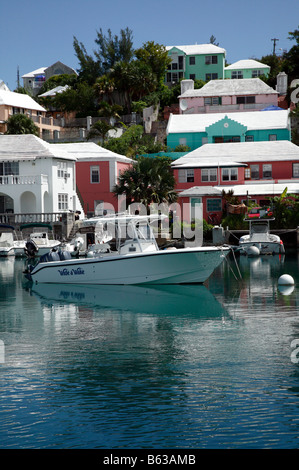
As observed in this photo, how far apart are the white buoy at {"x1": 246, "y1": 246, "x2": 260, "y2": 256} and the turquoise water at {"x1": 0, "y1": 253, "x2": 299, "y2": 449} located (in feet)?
61.2

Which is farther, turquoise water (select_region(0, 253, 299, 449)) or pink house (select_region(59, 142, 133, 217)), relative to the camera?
pink house (select_region(59, 142, 133, 217))

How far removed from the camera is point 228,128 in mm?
76688

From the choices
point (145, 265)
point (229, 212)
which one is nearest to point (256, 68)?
point (229, 212)

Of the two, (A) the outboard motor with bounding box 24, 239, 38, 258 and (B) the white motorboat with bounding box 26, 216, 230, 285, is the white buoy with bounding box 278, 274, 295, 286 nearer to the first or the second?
(B) the white motorboat with bounding box 26, 216, 230, 285

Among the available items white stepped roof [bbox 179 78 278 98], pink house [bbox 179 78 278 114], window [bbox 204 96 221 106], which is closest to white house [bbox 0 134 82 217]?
pink house [bbox 179 78 278 114]

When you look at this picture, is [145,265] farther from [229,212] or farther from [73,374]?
[229,212]

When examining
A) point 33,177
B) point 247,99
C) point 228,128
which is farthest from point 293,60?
point 33,177

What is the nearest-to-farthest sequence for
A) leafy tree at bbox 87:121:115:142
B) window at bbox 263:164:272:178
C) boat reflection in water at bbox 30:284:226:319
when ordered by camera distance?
boat reflection in water at bbox 30:284:226:319, window at bbox 263:164:272:178, leafy tree at bbox 87:121:115:142

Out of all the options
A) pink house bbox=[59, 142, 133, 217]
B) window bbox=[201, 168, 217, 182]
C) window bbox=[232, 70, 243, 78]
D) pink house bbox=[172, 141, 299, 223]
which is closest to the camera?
pink house bbox=[172, 141, 299, 223]

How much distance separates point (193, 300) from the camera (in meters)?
29.4

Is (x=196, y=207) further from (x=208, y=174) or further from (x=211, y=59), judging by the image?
(x=211, y=59)

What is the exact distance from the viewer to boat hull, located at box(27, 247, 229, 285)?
3180cm

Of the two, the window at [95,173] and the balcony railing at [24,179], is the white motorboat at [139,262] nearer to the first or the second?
the balcony railing at [24,179]

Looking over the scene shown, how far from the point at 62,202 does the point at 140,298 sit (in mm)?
34341
